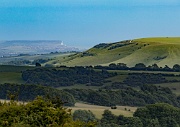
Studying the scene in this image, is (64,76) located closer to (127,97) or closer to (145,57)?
(127,97)

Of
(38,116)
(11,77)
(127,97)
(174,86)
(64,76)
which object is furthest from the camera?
(64,76)

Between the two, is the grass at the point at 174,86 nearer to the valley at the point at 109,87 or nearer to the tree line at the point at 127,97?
the valley at the point at 109,87

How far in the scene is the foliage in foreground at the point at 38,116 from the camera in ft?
102

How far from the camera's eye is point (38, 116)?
3147 cm

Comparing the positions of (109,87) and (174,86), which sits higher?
(174,86)

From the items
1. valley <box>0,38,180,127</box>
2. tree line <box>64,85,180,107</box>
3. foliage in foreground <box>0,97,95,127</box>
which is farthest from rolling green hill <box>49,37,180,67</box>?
foliage in foreground <box>0,97,95,127</box>

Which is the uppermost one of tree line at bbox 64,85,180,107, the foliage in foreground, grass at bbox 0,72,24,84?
the foliage in foreground

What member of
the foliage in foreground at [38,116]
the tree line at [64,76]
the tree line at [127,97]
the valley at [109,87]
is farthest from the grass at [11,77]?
the foliage in foreground at [38,116]

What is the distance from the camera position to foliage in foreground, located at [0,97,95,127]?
31.1 m

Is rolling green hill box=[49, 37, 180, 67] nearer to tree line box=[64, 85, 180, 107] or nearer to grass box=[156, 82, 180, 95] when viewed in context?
grass box=[156, 82, 180, 95]

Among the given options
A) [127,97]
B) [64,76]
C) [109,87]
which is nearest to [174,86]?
[109,87]

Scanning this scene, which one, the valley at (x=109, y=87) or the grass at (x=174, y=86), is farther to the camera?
the grass at (x=174, y=86)

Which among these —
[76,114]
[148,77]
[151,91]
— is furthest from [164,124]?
[148,77]

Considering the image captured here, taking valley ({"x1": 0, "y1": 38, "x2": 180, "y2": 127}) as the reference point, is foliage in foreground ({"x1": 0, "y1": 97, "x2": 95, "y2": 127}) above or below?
above
